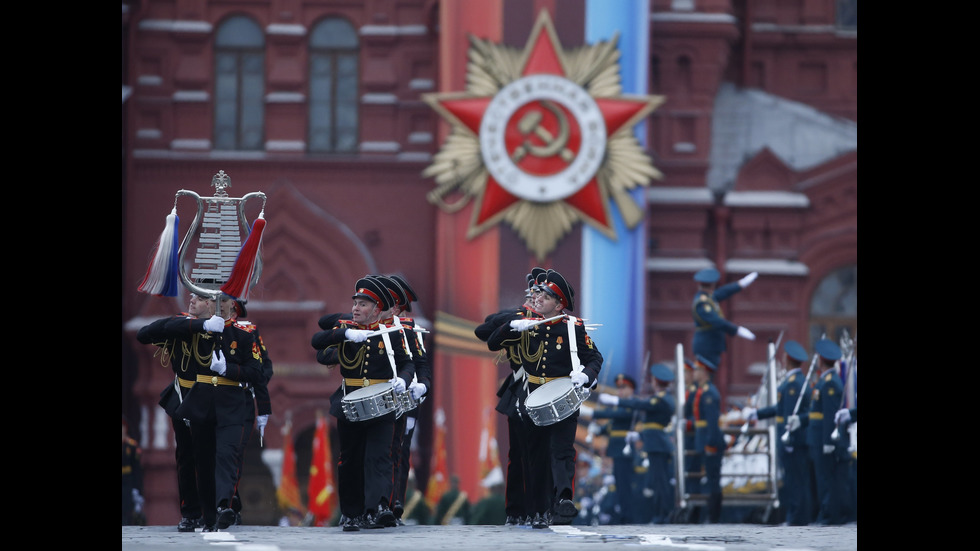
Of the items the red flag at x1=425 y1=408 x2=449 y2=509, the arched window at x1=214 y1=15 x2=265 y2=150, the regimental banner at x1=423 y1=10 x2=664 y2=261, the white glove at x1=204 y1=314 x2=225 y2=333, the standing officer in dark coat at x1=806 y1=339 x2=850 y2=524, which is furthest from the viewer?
the arched window at x1=214 y1=15 x2=265 y2=150

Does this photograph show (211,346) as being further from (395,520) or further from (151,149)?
(151,149)

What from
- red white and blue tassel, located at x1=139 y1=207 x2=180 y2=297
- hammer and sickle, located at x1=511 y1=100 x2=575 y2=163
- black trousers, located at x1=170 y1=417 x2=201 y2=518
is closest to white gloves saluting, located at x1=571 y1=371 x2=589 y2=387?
black trousers, located at x1=170 y1=417 x2=201 y2=518

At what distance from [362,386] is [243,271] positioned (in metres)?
1.04

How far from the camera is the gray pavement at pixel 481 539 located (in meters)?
8.70

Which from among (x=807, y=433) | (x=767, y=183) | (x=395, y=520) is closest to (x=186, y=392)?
(x=395, y=520)

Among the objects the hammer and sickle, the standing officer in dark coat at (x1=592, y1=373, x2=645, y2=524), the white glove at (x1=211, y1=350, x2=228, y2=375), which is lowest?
the standing officer in dark coat at (x1=592, y1=373, x2=645, y2=524)

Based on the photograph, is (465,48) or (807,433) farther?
(465,48)

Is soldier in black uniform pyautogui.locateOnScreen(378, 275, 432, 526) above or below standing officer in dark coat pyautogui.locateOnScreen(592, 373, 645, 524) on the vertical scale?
above

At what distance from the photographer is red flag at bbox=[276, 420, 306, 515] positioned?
1859 cm

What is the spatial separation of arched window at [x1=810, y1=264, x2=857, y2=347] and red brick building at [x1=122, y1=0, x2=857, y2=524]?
0.07 ft

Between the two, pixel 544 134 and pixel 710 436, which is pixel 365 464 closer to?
pixel 710 436

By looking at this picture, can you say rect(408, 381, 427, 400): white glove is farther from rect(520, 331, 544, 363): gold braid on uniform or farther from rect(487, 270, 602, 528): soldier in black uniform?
Result: rect(520, 331, 544, 363): gold braid on uniform

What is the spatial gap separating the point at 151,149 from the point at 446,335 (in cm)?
432

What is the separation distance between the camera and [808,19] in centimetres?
2012
